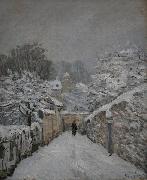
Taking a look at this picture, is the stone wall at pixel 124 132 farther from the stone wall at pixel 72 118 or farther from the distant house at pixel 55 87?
the distant house at pixel 55 87

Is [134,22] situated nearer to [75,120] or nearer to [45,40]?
[45,40]

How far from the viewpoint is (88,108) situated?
5871 mm

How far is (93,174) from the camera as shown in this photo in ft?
17.8

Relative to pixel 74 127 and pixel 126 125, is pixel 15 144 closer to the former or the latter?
pixel 74 127

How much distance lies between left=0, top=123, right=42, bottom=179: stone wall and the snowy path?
13 centimetres

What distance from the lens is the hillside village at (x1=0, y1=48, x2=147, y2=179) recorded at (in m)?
5.61

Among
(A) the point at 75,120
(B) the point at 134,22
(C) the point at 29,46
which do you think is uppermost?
(B) the point at 134,22

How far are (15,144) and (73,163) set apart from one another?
1.15 meters

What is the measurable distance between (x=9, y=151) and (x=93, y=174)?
5.26 ft

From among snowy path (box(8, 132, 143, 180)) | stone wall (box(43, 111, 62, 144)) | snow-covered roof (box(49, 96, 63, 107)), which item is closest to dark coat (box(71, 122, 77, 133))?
snowy path (box(8, 132, 143, 180))

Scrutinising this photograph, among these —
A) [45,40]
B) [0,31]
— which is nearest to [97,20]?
→ [45,40]

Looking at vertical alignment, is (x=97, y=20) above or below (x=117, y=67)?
above

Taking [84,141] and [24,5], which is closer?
[84,141]

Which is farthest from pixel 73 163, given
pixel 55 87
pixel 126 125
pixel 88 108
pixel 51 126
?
pixel 55 87
